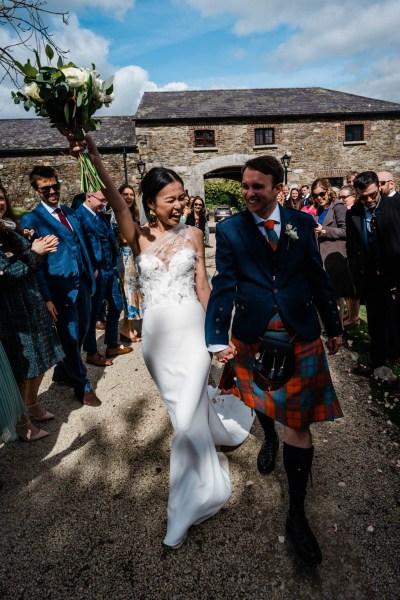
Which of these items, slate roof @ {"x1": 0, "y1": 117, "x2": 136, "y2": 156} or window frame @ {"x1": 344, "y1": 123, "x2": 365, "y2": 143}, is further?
window frame @ {"x1": 344, "y1": 123, "x2": 365, "y2": 143}

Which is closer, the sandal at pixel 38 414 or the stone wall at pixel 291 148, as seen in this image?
the sandal at pixel 38 414

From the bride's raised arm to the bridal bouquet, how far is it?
1.8 inches

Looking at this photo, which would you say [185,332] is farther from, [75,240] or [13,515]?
[75,240]

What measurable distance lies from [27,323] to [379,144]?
917 inches

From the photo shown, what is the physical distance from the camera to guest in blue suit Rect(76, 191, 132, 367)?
4.65 meters

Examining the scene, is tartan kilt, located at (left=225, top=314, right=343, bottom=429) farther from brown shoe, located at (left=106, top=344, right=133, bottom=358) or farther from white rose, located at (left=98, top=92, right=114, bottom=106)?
brown shoe, located at (left=106, top=344, right=133, bottom=358)

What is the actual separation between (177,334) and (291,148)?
67.9 feet

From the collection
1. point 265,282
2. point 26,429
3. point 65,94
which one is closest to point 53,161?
point 26,429

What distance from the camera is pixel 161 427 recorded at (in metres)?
3.63

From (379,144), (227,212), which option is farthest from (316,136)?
(227,212)

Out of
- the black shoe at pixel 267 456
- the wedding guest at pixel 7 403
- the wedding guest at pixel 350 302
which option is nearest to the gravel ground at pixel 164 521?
the black shoe at pixel 267 456

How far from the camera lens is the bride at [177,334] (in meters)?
2.38

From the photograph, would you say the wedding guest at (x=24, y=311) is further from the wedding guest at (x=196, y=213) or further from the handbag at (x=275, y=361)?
the wedding guest at (x=196, y=213)

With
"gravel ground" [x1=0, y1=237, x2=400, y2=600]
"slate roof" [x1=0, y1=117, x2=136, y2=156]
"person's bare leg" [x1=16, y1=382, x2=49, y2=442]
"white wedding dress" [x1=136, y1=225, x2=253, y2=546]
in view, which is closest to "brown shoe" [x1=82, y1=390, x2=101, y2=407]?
"gravel ground" [x1=0, y1=237, x2=400, y2=600]
